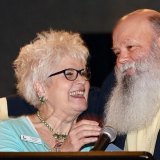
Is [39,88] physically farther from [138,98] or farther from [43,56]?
[138,98]

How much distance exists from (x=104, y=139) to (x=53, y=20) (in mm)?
2369

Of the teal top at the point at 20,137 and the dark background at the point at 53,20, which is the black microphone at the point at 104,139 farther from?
the dark background at the point at 53,20

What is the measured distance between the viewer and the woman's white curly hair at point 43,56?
6.84 ft

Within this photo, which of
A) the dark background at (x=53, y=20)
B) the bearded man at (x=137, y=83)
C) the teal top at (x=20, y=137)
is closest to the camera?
the teal top at (x=20, y=137)

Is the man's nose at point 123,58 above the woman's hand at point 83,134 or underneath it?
above

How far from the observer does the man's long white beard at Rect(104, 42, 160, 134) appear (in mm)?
2096

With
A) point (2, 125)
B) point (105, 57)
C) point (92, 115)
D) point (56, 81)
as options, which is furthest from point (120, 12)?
point (2, 125)

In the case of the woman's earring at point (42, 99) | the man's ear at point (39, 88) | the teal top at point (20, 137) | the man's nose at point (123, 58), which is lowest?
the teal top at point (20, 137)

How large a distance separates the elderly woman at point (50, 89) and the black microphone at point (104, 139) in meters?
0.44

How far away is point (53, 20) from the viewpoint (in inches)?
146

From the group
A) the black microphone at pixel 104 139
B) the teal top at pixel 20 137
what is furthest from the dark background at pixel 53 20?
the black microphone at pixel 104 139

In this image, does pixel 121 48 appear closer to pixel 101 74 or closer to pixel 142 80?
pixel 142 80

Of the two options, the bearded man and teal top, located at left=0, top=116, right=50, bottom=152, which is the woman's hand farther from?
the bearded man

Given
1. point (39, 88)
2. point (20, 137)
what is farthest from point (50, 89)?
point (20, 137)
